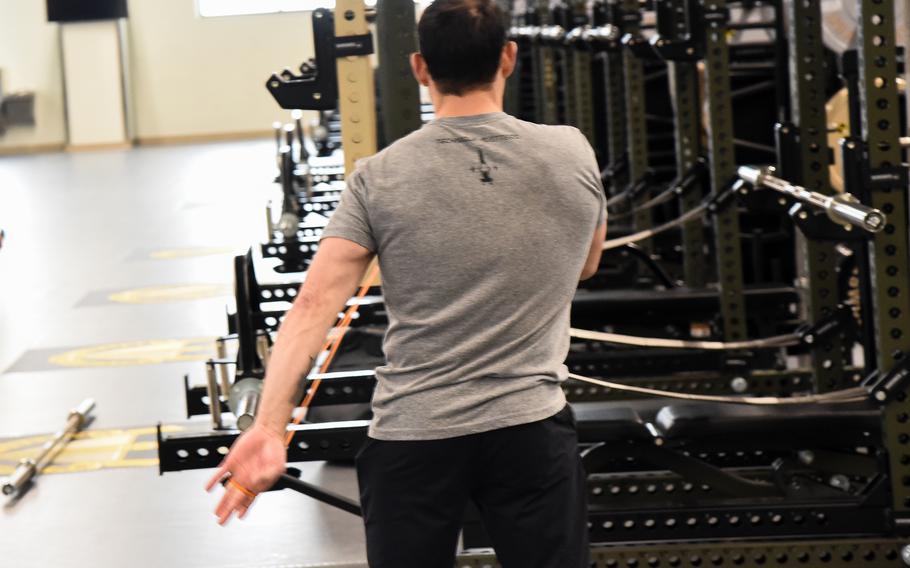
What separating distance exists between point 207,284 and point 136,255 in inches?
68.4

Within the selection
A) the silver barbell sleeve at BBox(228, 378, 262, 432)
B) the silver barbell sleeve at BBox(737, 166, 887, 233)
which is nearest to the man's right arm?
the silver barbell sleeve at BBox(737, 166, 887, 233)

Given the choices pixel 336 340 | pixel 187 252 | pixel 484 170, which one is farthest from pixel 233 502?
pixel 187 252

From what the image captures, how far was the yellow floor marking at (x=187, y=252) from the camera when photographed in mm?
10812

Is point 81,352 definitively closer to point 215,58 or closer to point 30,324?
point 30,324

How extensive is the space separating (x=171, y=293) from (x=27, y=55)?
14.3 m

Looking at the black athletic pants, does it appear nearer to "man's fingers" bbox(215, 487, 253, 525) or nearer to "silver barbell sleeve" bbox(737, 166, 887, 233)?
"man's fingers" bbox(215, 487, 253, 525)

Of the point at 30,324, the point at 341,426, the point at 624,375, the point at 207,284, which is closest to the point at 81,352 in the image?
the point at 30,324

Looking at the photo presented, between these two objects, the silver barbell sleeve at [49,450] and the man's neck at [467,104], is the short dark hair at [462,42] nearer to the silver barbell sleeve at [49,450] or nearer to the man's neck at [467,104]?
the man's neck at [467,104]

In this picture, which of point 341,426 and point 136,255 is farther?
point 136,255

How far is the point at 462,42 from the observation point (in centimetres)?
216

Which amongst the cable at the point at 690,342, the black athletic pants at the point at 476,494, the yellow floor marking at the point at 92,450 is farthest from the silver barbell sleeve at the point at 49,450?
the black athletic pants at the point at 476,494

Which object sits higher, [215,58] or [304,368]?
[215,58]

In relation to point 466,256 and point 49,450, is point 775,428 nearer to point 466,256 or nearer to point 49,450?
point 466,256

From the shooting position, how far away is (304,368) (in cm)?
216
